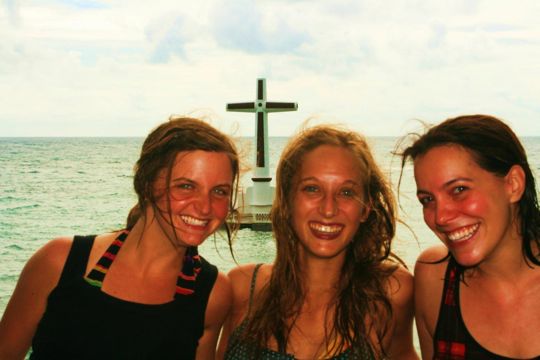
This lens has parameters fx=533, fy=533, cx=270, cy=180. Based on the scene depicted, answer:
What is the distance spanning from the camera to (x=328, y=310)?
3.23 meters

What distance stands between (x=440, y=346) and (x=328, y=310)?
68 cm

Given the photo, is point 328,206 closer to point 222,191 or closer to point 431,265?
point 222,191

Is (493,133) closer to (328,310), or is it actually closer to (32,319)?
(328,310)

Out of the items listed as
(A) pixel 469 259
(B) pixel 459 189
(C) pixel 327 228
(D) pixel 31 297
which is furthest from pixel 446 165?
(D) pixel 31 297

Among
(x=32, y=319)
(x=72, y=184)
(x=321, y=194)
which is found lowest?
(x=72, y=184)

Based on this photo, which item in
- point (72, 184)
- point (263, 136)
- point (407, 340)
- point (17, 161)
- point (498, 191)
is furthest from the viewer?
point (17, 161)

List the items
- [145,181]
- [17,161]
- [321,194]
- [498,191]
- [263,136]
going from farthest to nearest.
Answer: [17,161] < [263,136] < [321,194] < [145,181] < [498,191]

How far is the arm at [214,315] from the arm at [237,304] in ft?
0.40

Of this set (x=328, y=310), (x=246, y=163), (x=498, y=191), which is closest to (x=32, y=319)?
(x=246, y=163)

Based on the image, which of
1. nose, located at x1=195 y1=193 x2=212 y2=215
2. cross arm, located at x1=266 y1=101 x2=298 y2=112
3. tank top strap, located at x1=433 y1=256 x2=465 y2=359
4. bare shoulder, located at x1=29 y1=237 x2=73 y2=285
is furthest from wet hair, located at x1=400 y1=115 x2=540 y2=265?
cross arm, located at x1=266 y1=101 x2=298 y2=112

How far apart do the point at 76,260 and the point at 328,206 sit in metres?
1.38

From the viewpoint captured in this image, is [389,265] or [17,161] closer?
[389,265]

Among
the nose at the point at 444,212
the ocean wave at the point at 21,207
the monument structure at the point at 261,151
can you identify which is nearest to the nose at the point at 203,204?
the nose at the point at 444,212

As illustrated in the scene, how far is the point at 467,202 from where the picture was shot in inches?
102
